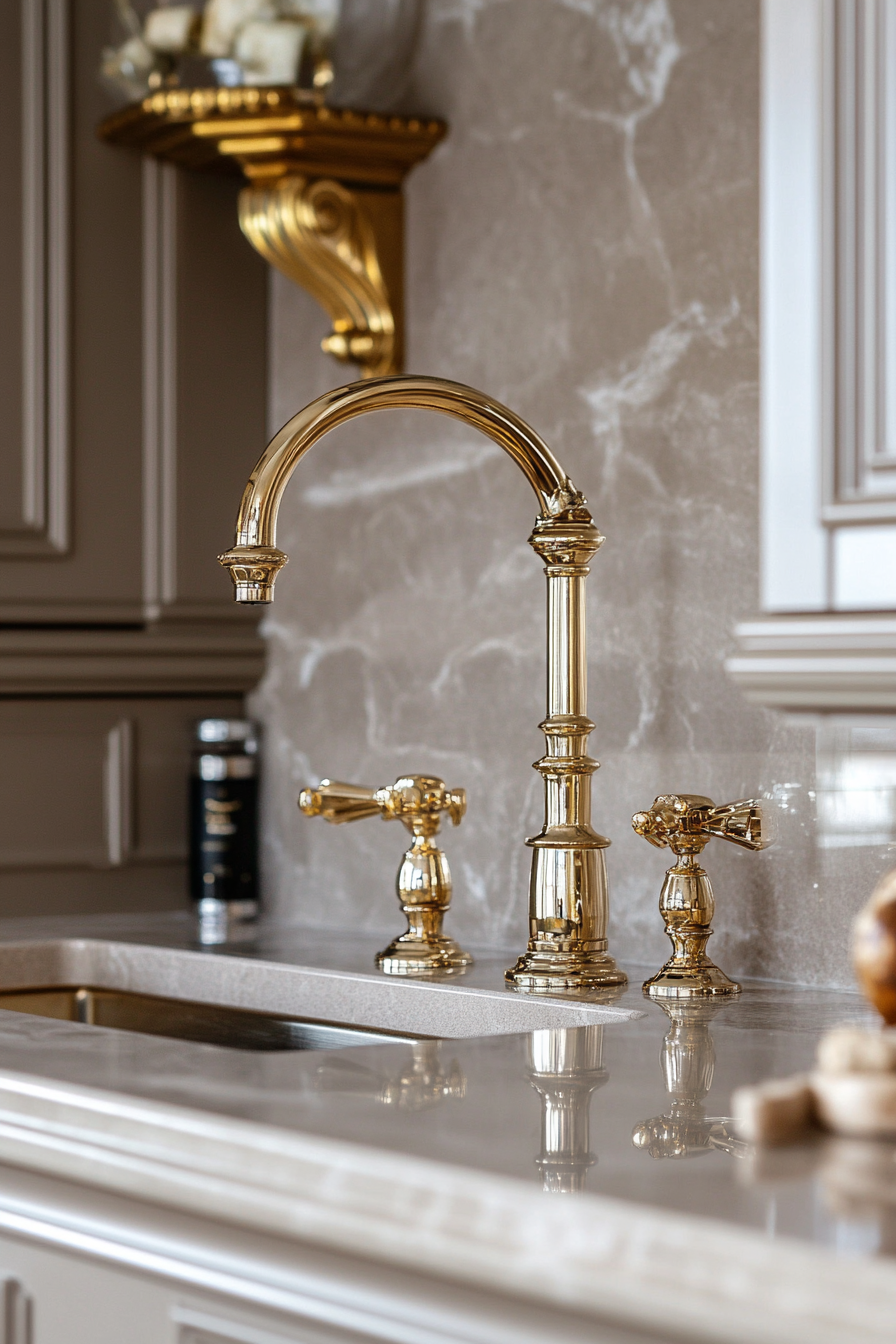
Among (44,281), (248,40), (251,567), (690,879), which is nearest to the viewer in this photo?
(251,567)

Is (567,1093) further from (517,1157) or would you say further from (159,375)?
(159,375)

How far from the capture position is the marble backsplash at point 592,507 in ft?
3.97

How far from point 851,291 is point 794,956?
55cm

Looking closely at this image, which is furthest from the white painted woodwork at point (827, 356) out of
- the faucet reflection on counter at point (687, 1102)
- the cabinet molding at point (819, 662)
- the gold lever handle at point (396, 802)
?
the gold lever handle at point (396, 802)

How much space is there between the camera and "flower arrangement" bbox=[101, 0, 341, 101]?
1.36m

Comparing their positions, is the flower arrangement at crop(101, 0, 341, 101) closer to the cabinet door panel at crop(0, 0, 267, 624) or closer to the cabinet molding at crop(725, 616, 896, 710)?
the cabinet door panel at crop(0, 0, 267, 624)

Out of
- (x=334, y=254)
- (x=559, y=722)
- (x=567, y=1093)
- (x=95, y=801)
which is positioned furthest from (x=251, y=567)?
(x=95, y=801)

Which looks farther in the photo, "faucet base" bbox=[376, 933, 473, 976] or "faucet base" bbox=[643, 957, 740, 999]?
"faucet base" bbox=[376, 933, 473, 976]

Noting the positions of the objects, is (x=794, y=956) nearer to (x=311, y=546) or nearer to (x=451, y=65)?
(x=311, y=546)

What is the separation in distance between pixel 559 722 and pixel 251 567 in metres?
0.25

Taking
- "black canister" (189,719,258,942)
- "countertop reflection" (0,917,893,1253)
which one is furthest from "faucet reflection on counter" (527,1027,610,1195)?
"black canister" (189,719,258,942)

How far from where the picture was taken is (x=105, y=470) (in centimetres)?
156

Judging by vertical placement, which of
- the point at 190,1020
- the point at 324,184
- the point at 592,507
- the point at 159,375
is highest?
the point at 324,184

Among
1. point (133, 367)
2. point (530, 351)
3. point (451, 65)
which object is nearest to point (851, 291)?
point (530, 351)
